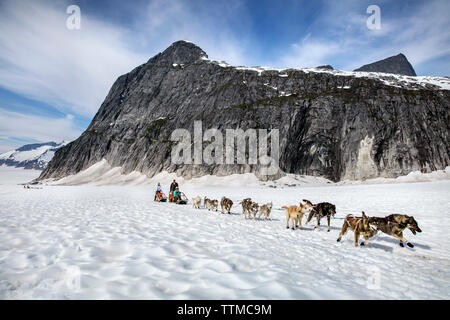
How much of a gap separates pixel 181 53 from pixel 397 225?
142065 millimetres


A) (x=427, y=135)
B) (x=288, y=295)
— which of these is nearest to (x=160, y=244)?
(x=288, y=295)

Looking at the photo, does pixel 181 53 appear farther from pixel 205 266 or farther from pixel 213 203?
pixel 205 266

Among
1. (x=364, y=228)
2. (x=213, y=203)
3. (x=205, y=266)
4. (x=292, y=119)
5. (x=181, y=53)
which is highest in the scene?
(x=181, y=53)

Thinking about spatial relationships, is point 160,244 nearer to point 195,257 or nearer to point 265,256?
point 195,257

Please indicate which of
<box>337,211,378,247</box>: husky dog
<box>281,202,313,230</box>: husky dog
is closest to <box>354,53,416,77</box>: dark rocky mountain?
<box>281,202,313,230</box>: husky dog

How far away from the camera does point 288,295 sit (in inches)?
138

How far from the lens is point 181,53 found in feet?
Answer: 424

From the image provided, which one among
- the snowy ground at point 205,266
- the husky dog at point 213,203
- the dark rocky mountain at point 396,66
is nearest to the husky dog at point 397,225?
the snowy ground at point 205,266
